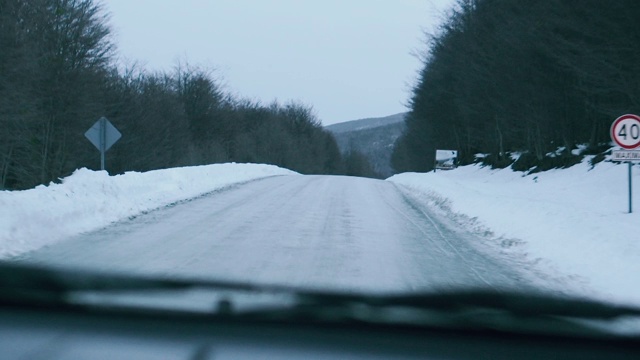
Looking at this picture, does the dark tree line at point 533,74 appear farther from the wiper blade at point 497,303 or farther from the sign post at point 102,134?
the wiper blade at point 497,303

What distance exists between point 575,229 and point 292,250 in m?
5.10

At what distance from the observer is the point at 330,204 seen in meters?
17.9

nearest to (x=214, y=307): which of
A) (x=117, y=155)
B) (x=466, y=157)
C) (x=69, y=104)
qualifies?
(x=69, y=104)

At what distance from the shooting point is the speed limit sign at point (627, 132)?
526 inches

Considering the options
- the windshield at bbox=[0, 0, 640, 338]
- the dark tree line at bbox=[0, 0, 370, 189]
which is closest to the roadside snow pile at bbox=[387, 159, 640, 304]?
the windshield at bbox=[0, 0, 640, 338]

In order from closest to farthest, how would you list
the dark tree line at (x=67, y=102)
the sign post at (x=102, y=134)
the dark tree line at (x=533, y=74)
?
1. the sign post at (x=102, y=134)
2. the dark tree line at (x=533, y=74)
3. the dark tree line at (x=67, y=102)

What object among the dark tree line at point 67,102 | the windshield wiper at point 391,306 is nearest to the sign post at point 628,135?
the windshield wiper at point 391,306

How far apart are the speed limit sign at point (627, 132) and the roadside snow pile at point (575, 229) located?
1459mm

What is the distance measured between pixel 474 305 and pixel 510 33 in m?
29.2

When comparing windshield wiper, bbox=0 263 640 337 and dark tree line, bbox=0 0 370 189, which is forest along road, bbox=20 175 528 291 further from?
dark tree line, bbox=0 0 370 189

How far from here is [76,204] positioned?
13.3 metres

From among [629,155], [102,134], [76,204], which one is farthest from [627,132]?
[102,134]

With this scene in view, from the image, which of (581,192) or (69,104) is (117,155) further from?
(581,192)

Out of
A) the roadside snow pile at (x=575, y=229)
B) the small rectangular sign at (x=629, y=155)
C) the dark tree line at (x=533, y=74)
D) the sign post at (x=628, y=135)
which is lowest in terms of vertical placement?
the roadside snow pile at (x=575, y=229)
